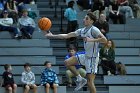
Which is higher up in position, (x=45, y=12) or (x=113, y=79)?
(x=45, y=12)

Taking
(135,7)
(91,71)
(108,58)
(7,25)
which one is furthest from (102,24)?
(91,71)

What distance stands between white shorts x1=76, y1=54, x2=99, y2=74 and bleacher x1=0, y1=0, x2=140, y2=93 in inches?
170

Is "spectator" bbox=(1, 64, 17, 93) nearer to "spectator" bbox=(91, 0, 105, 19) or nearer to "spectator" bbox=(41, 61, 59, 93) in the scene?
"spectator" bbox=(41, 61, 59, 93)

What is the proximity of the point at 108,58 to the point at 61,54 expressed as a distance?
7.16 ft

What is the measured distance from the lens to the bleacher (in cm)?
2005

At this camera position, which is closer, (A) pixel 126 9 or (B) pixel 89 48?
(B) pixel 89 48

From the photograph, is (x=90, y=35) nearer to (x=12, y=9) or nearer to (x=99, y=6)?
(x=12, y=9)

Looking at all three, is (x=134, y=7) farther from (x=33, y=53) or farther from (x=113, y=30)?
(x=33, y=53)

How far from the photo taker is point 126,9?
2344 cm

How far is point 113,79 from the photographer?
20.1 m

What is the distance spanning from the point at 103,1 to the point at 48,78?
5.20m

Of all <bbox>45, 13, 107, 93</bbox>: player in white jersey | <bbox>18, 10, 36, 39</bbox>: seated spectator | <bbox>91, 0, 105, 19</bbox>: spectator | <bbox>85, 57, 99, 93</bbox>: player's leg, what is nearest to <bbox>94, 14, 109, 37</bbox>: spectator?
<bbox>91, 0, 105, 19</bbox>: spectator

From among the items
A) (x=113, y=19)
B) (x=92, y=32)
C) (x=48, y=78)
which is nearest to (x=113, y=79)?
(x=48, y=78)

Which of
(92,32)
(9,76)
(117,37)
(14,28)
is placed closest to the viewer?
(92,32)
